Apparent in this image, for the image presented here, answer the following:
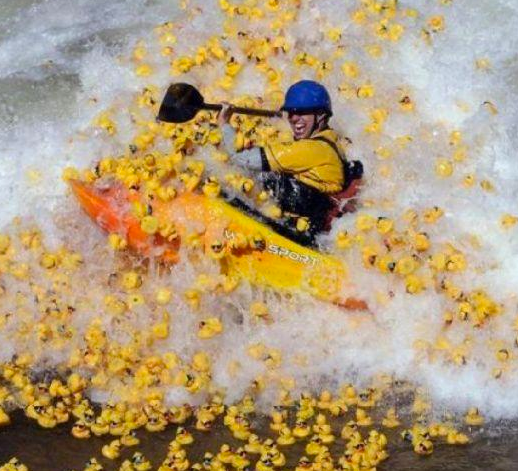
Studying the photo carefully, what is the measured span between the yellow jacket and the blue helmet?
24 centimetres

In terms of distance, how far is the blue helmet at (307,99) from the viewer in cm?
673

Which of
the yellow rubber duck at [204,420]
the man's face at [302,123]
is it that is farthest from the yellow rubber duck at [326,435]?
the man's face at [302,123]

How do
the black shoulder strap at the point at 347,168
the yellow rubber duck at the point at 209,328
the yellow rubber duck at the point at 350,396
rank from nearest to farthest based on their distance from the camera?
the yellow rubber duck at the point at 350,396
the yellow rubber duck at the point at 209,328
the black shoulder strap at the point at 347,168

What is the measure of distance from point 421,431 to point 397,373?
672mm

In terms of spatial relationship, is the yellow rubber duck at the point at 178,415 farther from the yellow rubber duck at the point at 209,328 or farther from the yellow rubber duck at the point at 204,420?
the yellow rubber duck at the point at 209,328

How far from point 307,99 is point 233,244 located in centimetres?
117

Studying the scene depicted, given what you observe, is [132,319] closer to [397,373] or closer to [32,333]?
[32,333]

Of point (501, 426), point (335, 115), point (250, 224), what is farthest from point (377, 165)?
point (501, 426)

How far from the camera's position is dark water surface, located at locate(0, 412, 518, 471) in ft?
17.5

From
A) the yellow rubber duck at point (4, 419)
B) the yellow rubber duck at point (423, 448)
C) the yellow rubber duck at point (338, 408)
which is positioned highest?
the yellow rubber duck at point (423, 448)

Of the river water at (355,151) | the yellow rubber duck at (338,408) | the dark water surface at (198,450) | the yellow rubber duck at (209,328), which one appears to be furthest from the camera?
the yellow rubber duck at (209,328)

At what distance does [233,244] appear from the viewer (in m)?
6.43

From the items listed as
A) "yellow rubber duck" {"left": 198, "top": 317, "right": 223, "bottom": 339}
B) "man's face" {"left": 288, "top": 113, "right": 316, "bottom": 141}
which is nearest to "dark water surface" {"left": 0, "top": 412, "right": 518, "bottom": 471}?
"yellow rubber duck" {"left": 198, "top": 317, "right": 223, "bottom": 339}

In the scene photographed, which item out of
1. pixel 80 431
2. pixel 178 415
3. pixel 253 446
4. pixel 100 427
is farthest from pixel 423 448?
pixel 80 431
